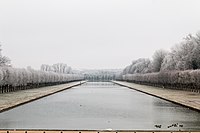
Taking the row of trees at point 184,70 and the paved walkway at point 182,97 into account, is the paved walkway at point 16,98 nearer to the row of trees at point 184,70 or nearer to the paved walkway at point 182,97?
the paved walkway at point 182,97

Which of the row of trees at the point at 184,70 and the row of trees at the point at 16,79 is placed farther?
the row of trees at the point at 184,70

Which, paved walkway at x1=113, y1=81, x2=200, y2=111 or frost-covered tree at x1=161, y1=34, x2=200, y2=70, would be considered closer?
paved walkway at x1=113, y1=81, x2=200, y2=111

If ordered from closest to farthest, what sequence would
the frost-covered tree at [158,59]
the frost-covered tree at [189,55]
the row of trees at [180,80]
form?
the row of trees at [180,80]
the frost-covered tree at [189,55]
the frost-covered tree at [158,59]

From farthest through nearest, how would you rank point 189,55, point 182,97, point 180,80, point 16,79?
point 189,55 < point 180,80 < point 16,79 < point 182,97

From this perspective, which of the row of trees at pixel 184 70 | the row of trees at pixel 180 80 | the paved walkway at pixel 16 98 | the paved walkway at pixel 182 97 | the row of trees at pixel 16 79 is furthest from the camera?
the row of trees at pixel 184 70

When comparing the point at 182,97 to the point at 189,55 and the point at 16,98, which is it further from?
the point at 189,55

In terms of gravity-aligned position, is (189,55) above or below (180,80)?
above

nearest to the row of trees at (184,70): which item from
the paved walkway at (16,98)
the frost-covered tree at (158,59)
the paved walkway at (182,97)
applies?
the paved walkway at (182,97)

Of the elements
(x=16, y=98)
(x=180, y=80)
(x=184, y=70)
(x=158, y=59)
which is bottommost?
(x=16, y=98)

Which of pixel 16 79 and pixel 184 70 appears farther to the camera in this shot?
pixel 184 70

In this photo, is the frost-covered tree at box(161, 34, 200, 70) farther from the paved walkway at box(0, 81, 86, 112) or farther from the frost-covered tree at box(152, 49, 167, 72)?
the paved walkway at box(0, 81, 86, 112)

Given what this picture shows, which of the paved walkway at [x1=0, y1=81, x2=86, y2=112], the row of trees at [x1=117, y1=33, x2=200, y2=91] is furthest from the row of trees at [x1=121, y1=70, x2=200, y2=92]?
the paved walkway at [x1=0, y1=81, x2=86, y2=112]

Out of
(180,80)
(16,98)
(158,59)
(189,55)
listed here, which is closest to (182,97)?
(16,98)

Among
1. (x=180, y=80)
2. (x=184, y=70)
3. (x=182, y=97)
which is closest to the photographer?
(x=182, y=97)
